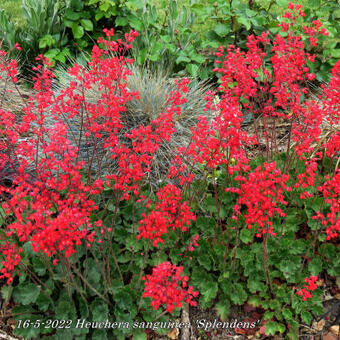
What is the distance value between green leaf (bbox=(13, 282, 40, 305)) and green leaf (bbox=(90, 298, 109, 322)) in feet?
1.39

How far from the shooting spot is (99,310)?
3080mm

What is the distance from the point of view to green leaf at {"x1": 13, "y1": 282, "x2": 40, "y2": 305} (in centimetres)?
310

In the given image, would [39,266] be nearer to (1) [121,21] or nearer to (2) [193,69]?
(2) [193,69]

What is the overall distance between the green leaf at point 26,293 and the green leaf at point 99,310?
0.42 m

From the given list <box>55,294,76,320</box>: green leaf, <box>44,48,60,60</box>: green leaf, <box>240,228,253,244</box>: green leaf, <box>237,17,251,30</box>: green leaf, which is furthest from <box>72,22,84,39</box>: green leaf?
<box>55,294,76,320</box>: green leaf

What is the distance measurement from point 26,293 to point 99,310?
0.56m

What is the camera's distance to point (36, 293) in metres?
3.12

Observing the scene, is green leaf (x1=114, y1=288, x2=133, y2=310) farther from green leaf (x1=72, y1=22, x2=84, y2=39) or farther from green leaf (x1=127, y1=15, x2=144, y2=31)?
green leaf (x1=72, y1=22, x2=84, y2=39)

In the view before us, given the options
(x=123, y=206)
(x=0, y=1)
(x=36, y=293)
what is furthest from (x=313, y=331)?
(x=0, y=1)

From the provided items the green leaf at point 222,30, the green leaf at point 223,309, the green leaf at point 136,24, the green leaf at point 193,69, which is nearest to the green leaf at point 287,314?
the green leaf at point 223,309

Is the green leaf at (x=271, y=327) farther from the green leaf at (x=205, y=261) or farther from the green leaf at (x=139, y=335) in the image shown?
the green leaf at (x=139, y=335)

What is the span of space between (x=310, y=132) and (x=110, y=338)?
2.10 metres

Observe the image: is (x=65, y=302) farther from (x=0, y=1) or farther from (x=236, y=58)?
(x=0, y=1)

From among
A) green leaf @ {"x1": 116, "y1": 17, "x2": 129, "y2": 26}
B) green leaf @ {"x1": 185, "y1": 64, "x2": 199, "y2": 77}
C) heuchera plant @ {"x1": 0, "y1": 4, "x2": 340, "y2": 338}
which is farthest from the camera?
green leaf @ {"x1": 116, "y1": 17, "x2": 129, "y2": 26}
